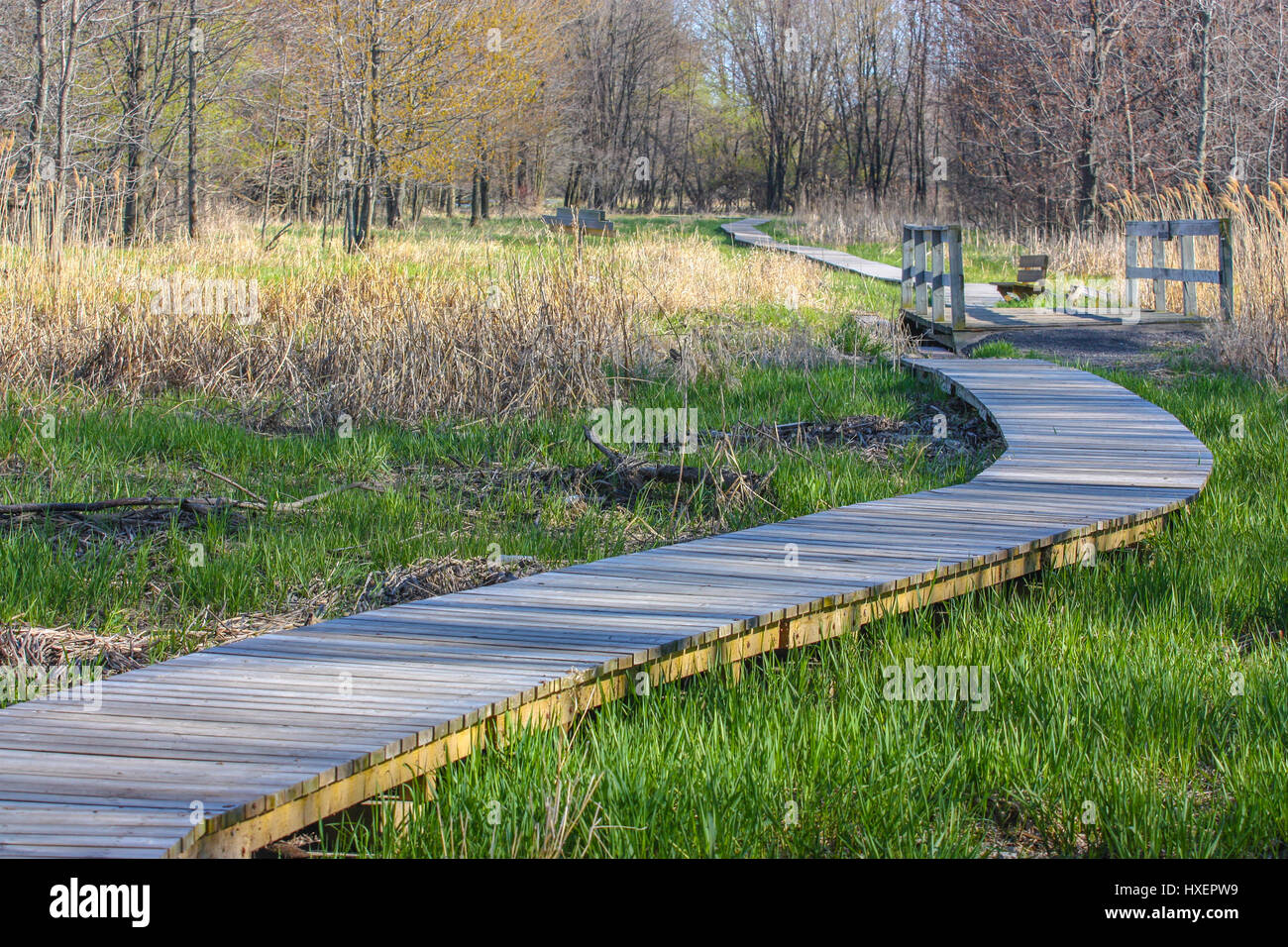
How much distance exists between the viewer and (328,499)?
5508 millimetres

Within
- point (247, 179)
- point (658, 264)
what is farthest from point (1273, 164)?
point (247, 179)

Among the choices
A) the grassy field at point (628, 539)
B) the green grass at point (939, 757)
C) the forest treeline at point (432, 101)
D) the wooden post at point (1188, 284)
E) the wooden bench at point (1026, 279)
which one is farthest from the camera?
the forest treeline at point (432, 101)

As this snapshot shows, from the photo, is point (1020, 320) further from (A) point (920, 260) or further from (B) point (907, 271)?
(B) point (907, 271)

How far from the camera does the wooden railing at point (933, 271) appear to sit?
32.6 feet

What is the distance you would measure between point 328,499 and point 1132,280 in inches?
381

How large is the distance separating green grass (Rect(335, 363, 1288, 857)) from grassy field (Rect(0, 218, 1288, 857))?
0.03 ft

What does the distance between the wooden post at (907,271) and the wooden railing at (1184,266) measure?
2.21 m

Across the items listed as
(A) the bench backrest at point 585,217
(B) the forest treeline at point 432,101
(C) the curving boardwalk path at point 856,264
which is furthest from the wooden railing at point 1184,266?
(A) the bench backrest at point 585,217

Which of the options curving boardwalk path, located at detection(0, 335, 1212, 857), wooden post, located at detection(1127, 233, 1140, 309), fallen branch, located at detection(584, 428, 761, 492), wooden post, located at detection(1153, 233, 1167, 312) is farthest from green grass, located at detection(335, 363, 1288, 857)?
wooden post, located at detection(1127, 233, 1140, 309)

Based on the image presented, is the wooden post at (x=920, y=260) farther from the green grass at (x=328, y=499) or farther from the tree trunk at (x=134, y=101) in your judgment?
the tree trunk at (x=134, y=101)

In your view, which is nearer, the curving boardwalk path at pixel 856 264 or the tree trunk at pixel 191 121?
the curving boardwalk path at pixel 856 264

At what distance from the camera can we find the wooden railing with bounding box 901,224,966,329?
9.93 metres

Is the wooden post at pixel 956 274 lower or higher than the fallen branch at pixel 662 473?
higher

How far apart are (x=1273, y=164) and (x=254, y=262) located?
706 inches
